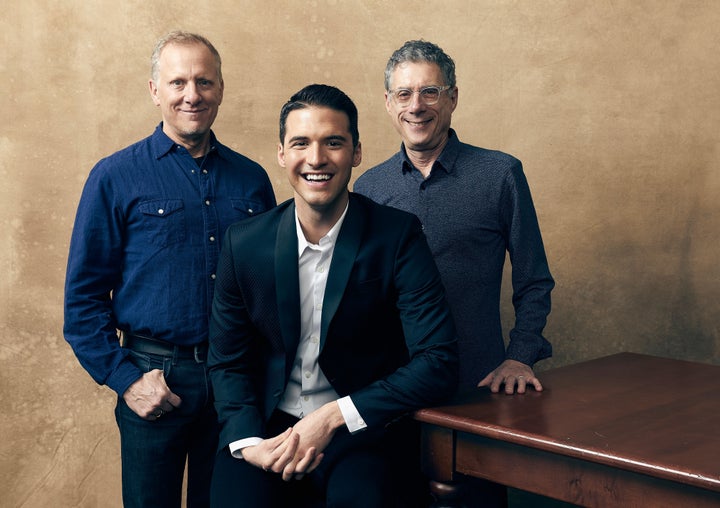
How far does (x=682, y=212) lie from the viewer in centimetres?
344

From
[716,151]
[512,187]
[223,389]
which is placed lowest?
[223,389]

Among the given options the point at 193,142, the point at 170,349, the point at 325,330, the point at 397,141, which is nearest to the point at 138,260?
the point at 170,349

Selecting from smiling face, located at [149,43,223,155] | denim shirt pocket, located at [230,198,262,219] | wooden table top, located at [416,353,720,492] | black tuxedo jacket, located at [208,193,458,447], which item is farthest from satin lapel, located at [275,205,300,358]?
smiling face, located at [149,43,223,155]

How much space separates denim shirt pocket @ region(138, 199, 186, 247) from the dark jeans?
34cm

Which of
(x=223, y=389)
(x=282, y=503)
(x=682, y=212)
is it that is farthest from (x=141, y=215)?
(x=682, y=212)

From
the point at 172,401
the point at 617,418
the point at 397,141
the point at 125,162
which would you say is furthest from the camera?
the point at 397,141

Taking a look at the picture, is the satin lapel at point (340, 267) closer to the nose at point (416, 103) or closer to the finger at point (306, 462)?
the finger at point (306, 462)

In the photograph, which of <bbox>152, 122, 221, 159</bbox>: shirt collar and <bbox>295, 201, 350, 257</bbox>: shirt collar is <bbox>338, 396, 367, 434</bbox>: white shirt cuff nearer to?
<bbox>295, 201, 350, 257</bbox>: shirt collar

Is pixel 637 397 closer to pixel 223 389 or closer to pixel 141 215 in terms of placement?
pixel 223 389

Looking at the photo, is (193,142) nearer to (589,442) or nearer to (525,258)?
(525,258)

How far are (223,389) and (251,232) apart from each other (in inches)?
15.9

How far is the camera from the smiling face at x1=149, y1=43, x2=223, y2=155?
2.47 meters

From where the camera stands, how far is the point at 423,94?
101 inches

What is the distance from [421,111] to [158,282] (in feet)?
3.09
